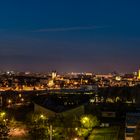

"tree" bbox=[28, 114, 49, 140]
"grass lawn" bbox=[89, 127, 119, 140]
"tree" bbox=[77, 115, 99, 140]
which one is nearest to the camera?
"tree" bbox=[28, 114, 49, 140]

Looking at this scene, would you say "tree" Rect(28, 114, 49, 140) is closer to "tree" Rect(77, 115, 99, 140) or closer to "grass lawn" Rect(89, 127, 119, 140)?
"tree" Rect(77, 115, 99, 140)

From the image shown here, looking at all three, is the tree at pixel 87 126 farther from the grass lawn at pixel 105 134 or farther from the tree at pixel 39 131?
the tree at pixel 39 131

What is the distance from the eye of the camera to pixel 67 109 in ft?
66.3

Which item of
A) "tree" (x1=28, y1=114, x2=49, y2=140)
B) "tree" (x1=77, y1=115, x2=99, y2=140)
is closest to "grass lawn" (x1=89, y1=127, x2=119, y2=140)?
"tree" (x1=77, y1=115, x2=99, y2=140)

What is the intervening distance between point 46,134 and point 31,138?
599 millimetres

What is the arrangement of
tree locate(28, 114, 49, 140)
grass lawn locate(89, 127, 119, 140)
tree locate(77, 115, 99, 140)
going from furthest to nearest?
tree locate(77, 115, 99, 140)
grass lawn locate(89, 127, 119, 140)
tree locate(28, 114, 49, 140)

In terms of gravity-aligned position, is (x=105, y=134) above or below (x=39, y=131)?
below

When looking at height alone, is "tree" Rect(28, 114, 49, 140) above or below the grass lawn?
above

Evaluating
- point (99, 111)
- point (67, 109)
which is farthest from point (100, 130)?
point (99, 111)

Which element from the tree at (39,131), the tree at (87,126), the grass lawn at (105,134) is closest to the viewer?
the tree at (39,131)

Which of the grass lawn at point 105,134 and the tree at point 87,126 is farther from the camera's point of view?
the tree at point 87,126

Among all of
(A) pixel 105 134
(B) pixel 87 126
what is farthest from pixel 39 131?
(A) pixel 105 134

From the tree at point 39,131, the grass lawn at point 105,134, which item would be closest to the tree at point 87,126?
the grass lawn at point 105,134

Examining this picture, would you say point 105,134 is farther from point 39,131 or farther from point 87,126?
point 39,131
